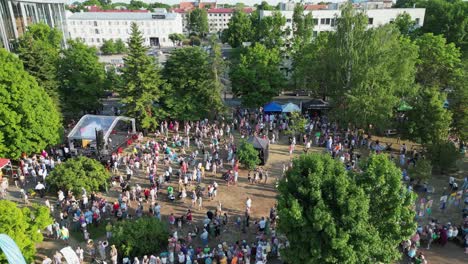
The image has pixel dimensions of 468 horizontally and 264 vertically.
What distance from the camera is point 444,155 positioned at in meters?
22.7

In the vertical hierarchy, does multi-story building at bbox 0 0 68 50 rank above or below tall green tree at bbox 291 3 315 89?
above

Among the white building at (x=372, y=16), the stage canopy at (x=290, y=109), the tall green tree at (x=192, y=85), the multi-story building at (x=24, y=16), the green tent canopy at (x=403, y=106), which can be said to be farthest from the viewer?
the white building at (x=372, y=16)

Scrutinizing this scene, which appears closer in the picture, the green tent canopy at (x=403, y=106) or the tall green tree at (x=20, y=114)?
the tall green tree at (x=20, y=114)

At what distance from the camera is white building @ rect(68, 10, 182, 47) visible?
85.4 meters

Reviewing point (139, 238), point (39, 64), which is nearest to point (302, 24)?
point (39, 64)

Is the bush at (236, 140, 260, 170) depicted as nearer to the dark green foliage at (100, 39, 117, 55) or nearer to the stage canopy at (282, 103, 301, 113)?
the stage canopy at (282, 103, 301, 113)

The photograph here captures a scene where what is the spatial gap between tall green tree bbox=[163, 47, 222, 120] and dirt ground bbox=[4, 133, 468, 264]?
7.63m

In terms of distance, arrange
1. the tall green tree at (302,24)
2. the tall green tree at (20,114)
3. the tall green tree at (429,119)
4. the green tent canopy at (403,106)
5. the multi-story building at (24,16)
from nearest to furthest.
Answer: the tall green tree at (20,114) → the tall green tree at (429,119) → the green tent canopy at (403,106) → the multi-story building at (24,16) → the tall green tree at (302,24)

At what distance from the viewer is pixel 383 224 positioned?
13.0 m

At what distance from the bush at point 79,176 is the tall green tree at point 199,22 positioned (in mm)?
97407

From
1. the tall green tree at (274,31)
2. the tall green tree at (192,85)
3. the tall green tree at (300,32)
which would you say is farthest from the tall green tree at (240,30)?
the tall green tree at (192,85)

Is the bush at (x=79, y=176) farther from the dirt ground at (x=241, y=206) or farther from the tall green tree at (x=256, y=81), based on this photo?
the tall green tree at (x=256, y=81)

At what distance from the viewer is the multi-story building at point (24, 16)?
1424 inches

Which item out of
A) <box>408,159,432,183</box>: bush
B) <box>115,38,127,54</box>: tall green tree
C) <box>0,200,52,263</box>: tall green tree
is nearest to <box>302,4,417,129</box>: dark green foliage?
<box>408,159,432,183</box>: bush
